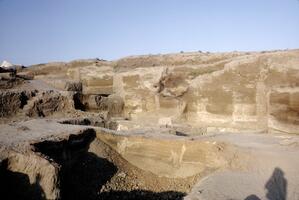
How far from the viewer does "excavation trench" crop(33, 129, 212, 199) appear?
5664 millimetres

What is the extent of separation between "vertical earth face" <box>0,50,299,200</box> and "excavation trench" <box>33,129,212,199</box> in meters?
0.02

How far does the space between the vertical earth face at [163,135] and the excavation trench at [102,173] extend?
0.02 m

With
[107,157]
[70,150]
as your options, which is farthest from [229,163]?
[70,150]

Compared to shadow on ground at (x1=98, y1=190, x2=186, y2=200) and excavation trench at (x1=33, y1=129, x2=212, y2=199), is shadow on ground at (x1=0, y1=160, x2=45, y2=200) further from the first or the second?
shadow on ground at (x1=98, y1=190, x2=186, y2=200)

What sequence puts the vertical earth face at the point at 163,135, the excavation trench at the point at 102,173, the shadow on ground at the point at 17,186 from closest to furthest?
1. the shadow on ground at the point at 17,186
2. the vertical earth face at the point at 163,135
3. the excavation trench at the point at 102,173

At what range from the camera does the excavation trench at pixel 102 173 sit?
566 centimetres

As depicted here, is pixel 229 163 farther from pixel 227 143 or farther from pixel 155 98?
pixel 155 98

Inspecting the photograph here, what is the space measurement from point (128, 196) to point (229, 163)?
195 cm

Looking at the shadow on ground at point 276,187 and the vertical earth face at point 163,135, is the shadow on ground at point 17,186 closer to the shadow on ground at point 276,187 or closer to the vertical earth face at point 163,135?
the vertical earth face at point 163,135

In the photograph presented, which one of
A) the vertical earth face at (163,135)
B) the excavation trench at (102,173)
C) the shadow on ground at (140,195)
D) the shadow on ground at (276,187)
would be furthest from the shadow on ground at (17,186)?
the shadow on ground at (276,187)

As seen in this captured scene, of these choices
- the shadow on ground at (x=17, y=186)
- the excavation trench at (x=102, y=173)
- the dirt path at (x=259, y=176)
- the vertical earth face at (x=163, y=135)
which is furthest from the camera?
the excavation trench at (x=102, y=173)

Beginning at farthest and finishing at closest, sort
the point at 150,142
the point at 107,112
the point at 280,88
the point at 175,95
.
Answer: the point at 107,112 → the point at 175,95 → the point at 280,88 → the point at 150,142

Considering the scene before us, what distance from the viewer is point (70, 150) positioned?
6109mm

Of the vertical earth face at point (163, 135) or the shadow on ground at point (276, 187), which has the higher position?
the vertical earth face at point (163, 135)
